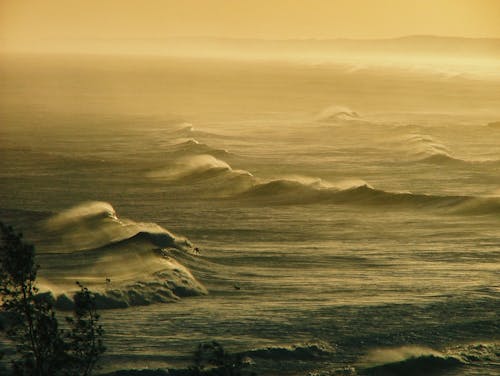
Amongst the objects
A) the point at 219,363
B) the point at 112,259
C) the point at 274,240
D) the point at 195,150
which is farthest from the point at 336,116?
the point at 219,363

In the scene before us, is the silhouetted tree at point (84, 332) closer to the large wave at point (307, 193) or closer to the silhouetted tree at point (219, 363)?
the silhouetted tree at point (219, 363)

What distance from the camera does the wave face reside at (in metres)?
36.7

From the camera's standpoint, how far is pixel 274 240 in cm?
4688

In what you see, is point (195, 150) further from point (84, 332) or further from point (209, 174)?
point (84, 332)

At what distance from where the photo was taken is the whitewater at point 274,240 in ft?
101

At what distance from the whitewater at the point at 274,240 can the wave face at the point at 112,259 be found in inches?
5.0

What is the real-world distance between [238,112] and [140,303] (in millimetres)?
103122

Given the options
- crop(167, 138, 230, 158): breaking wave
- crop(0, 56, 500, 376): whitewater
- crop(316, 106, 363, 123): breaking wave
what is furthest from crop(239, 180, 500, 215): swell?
crop(316, 106, 363, 123): breaking wave

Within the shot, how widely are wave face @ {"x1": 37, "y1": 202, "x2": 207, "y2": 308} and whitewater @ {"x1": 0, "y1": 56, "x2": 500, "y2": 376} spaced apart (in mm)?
126

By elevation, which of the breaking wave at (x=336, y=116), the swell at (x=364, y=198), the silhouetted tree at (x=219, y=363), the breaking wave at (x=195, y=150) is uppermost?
the breaking wave at (x=336, y=116)

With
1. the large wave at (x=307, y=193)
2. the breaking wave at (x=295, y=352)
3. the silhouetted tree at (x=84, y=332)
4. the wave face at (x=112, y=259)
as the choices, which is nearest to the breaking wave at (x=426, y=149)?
the large wave at (x=307, y=193)

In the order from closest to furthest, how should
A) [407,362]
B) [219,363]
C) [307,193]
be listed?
[219,363] < [407,362] < [307,193]

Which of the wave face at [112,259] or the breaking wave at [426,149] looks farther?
the breaking wave at [426,149]

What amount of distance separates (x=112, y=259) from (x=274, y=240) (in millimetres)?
8483
